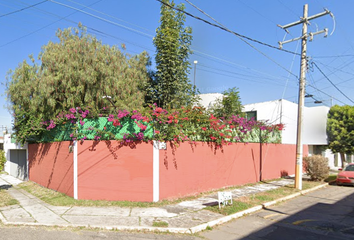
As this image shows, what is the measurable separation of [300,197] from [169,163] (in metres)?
6.16

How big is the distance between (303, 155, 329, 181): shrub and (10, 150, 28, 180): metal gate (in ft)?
53.9

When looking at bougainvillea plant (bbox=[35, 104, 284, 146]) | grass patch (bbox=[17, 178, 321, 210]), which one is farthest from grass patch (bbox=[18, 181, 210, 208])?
bougainvillea plant (bbox=[35, 104, 284, 146])

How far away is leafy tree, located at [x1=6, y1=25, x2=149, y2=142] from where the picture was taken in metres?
10.9

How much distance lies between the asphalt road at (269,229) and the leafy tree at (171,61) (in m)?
7.85

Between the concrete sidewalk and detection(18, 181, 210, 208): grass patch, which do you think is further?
detection(18, 181, 210, 208): grass patch

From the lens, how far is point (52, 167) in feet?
36.9

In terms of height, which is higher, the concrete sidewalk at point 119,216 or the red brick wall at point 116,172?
the red brick wall at point 116,172

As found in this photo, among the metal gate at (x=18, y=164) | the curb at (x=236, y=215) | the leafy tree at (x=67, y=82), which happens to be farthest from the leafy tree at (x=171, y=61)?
the metal gate at (x=18, y=164)

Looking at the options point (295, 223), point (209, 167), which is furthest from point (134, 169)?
point (295, 223)

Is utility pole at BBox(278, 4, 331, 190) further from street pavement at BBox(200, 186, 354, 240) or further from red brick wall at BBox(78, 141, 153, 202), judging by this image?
red brick wall at BBox(78, 141, 153, 202)

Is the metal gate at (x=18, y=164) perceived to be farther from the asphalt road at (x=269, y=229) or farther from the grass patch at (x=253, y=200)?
the grass patch at (x=253, y=200)

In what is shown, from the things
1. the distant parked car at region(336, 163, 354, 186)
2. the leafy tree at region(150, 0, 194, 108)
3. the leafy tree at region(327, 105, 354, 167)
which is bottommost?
the distant parked car at region(336, 163, 354, 186)

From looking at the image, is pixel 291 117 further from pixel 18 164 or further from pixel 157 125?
pixel 18 164

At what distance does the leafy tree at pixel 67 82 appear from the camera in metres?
10.9
